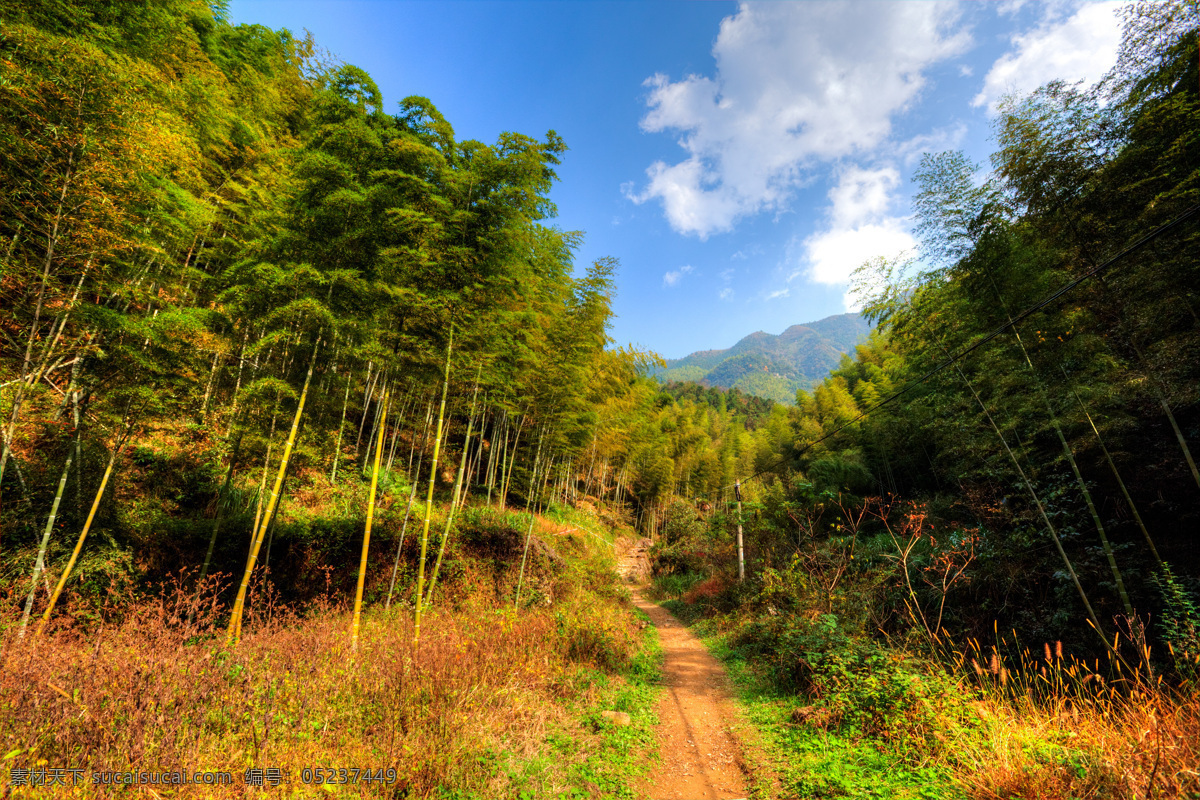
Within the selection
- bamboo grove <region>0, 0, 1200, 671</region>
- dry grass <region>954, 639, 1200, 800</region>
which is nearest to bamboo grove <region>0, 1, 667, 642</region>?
bamboo grove <region>0, 0, 1200, 671</region>

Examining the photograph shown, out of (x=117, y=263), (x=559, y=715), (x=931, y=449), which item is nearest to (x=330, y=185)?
(x=117, y=263)

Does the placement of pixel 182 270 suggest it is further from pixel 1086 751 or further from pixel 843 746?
pixel 1086 751

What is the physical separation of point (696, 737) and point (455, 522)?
6.57m

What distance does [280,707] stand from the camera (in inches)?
104

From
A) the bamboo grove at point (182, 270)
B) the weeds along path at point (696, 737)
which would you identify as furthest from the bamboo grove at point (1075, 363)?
the bamboo grove at point (182, 270)

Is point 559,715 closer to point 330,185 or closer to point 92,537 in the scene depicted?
point 330,185

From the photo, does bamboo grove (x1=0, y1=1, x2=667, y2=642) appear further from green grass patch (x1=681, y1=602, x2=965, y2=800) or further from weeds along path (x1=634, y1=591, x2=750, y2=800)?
green grass patch (x1=681, y1=602, x2=965, y2=800)

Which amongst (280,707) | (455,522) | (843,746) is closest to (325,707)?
(280,707)

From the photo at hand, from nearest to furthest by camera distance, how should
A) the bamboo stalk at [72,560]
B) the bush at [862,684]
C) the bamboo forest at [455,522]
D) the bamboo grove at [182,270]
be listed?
the bamboo forest at [455,522] → the bush at [862,684] → the bamboo grove at [182,270] → the bamboo stalk at [72,560]

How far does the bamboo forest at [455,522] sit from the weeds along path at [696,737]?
0.05 m

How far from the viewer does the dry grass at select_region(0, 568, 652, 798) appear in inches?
80.4

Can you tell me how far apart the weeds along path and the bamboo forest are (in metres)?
0.05

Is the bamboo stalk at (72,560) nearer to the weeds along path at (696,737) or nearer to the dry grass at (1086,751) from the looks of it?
the weeds along path at (696,737)

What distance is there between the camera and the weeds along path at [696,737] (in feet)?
10.4
